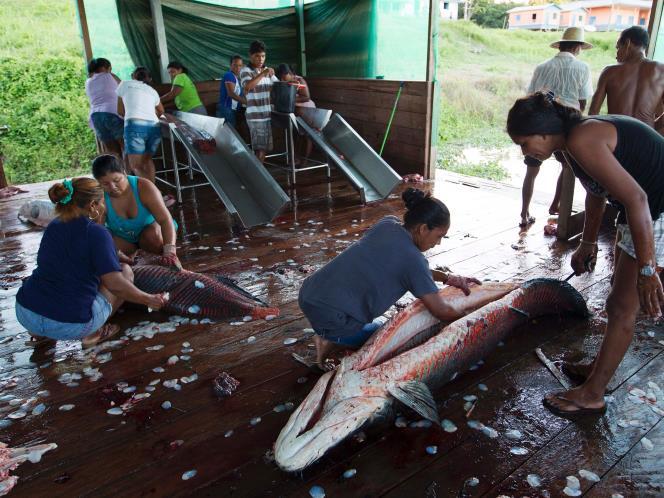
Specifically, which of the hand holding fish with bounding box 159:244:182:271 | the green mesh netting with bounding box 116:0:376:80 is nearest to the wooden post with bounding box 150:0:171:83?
the green mesh netting with bounding box 116:0:376:80

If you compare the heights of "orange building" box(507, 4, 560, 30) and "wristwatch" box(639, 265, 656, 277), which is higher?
"orange building" box(507, 4, 560, 30)

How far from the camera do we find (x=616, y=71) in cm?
431

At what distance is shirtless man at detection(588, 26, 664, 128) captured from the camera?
163 inches

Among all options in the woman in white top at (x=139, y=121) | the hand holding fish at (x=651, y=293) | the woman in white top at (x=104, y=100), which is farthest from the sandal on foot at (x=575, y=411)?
the woman in white top at (x=104, y=100)

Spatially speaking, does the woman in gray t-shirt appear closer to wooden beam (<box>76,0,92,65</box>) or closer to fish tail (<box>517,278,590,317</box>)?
fish tail (<box>517,278,590,317</box>)

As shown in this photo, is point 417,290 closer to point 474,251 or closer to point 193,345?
point 193,345

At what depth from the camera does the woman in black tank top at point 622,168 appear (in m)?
1.96

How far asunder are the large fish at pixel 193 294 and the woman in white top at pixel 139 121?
281 centimetres

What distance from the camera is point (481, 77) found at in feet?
39.4

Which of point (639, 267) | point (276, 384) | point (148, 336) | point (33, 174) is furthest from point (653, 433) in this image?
point (33, 174)

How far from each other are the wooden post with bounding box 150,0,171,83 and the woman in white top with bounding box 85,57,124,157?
5.03ft

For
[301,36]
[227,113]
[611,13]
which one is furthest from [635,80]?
[301,36]

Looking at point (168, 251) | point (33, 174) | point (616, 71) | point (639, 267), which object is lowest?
point (33, 174)

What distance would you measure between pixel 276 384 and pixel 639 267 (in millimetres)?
1792
